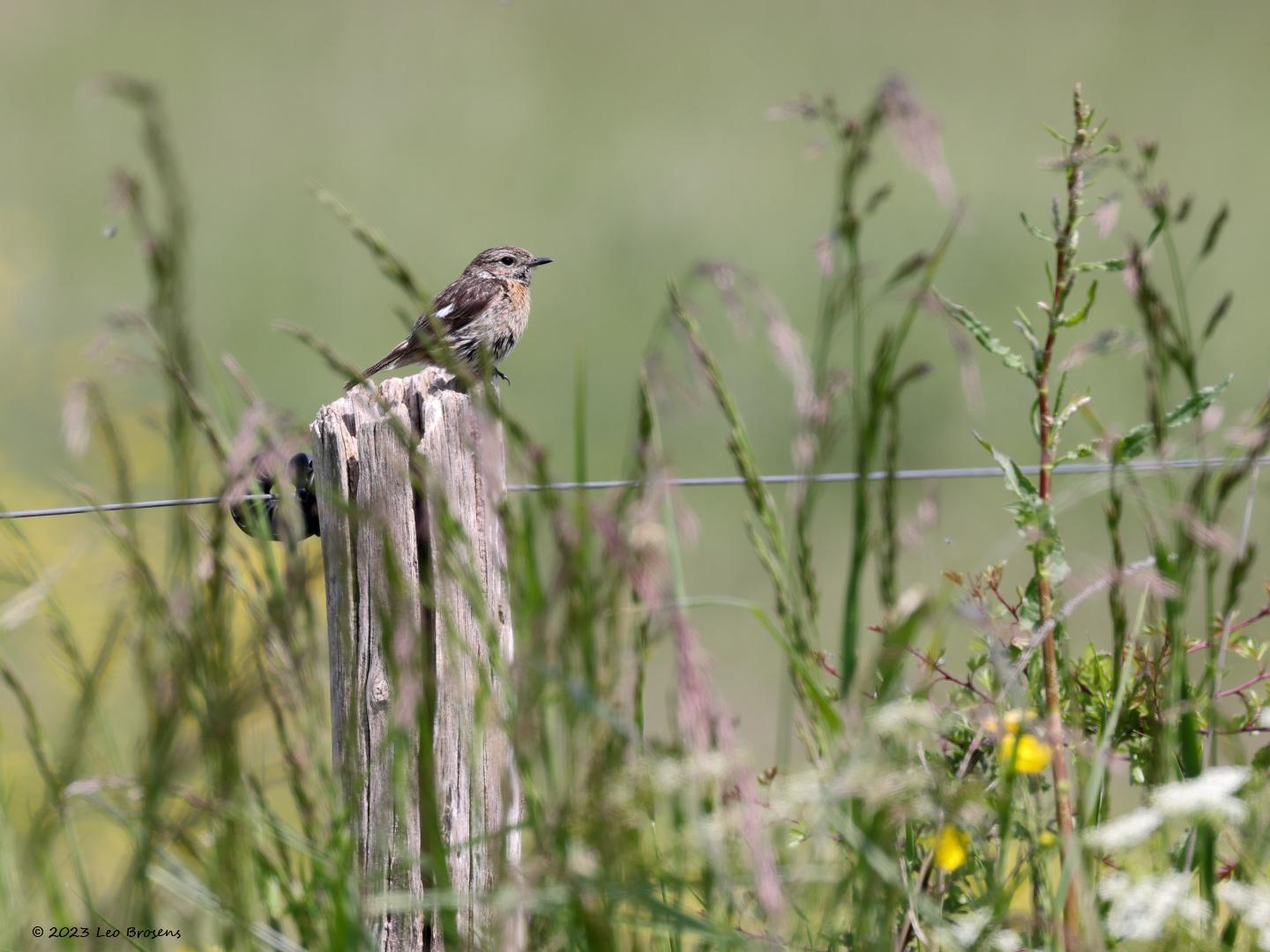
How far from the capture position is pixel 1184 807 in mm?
1193

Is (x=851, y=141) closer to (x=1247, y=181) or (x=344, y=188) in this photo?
(x=344, y=188)

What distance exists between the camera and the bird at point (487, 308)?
542 cm

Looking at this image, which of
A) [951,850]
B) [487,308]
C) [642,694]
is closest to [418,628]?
[642,694]

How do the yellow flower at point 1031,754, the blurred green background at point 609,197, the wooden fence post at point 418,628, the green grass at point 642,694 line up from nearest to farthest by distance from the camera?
the green grass at point 642,694 < the yellow flower at point 1031,754 < the wooden fence post at point 418,628 < the blurred green background at point 609,197

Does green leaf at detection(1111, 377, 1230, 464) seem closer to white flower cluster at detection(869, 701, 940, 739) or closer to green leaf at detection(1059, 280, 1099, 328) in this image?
green leaf at detection(1059, 280, 1099, 328)

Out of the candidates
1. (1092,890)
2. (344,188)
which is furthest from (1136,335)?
(344,188)

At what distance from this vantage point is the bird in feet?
17.8

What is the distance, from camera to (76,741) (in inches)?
45.1

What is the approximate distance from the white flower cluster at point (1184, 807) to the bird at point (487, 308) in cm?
422

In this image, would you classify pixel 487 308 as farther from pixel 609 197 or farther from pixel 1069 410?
pixel 609 197

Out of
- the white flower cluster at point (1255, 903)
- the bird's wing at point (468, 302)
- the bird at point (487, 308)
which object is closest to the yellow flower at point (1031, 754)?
the white flower cluster at point (1255, 903)

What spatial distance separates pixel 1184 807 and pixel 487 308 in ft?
15.5

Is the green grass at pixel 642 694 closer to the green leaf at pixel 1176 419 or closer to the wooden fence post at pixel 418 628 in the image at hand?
the green leaf at pixel 1176 419

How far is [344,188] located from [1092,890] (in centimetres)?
1984
